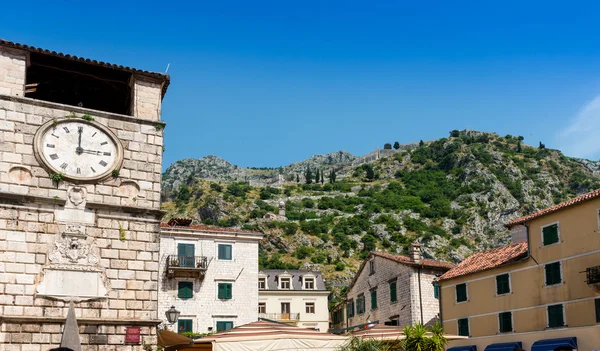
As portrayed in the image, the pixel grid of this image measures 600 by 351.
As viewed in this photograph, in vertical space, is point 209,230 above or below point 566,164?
below

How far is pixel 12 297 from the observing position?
1658cm

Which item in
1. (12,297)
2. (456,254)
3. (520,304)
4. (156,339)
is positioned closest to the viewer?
(12,297)

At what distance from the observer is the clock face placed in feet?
59.0

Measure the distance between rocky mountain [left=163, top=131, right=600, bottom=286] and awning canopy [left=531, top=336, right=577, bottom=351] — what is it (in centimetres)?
6516

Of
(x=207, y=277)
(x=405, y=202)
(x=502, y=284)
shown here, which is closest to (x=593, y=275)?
(x=502, y=284)

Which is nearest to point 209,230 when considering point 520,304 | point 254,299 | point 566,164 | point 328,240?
point 254,299

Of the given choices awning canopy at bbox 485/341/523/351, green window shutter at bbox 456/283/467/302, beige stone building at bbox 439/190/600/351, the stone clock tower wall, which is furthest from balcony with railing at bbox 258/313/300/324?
the stone clock tower wall

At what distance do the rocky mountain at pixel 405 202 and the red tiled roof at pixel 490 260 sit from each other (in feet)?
186

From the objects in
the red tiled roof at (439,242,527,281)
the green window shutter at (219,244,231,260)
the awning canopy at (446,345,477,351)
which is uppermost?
the green window shutter at (219,244,231,260)

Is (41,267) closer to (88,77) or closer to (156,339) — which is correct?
(156,339)

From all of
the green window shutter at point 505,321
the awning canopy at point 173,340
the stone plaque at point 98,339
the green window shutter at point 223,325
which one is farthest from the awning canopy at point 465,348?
the stone plaque at point 98,339

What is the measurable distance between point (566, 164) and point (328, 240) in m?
70.0

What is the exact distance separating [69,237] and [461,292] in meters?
29.0

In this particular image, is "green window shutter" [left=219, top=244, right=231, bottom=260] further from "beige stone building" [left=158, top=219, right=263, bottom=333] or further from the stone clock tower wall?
the stone clock tower wall
